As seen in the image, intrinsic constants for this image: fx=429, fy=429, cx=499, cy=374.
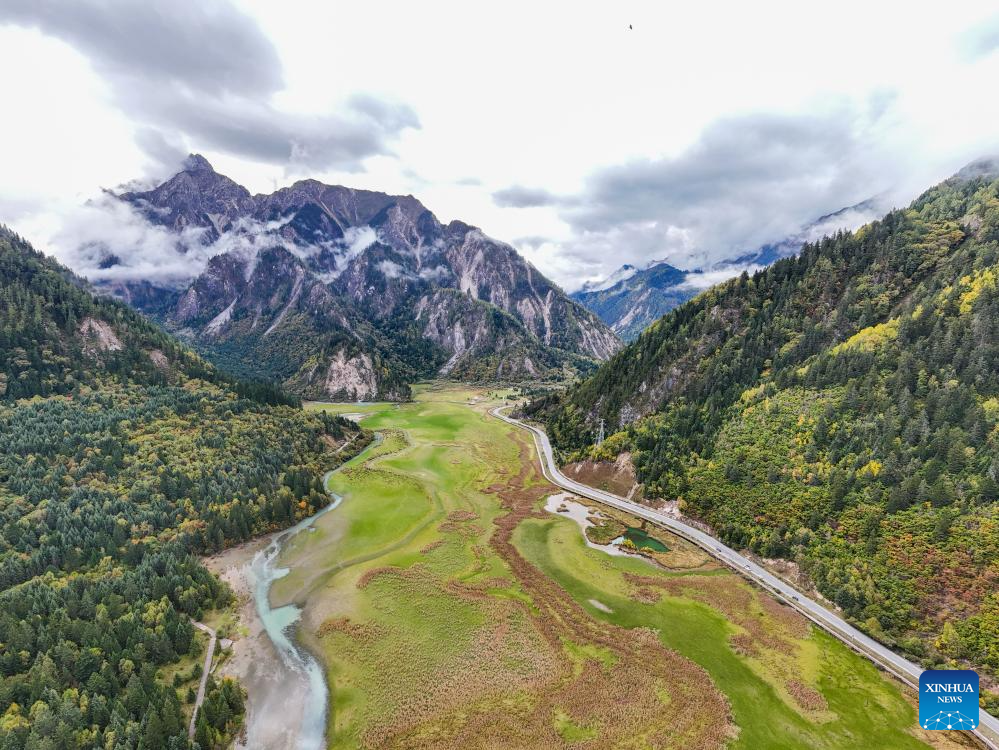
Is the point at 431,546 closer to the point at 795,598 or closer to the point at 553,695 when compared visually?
the point at 553,695

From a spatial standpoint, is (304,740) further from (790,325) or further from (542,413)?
(542,413)

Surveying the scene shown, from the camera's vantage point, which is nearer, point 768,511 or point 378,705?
point 378,705

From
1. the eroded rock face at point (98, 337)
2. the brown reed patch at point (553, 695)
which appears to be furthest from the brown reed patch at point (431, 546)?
the eroded rock face at point (98, 337)

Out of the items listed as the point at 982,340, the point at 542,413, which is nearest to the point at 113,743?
the point at 982,340

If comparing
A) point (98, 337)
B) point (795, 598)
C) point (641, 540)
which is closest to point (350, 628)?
point (641, 540)

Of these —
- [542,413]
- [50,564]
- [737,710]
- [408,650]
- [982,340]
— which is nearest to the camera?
[737,710]

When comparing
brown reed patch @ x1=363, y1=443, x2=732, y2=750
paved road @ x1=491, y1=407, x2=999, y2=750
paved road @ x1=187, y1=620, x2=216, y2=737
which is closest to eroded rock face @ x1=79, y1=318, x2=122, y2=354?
paved road @ x1=187, y1=620, x2=216, y2=737
